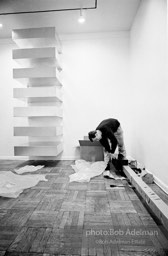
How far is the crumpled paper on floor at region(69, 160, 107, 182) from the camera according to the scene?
2.73 meters

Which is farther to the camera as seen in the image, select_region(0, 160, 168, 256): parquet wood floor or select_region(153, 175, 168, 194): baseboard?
select_region(153, 175, 168, 194): baseboard

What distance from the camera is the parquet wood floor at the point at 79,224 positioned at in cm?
Answer: 120

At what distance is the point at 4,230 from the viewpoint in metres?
1.42

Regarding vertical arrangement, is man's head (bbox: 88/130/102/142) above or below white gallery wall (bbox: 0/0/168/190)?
below

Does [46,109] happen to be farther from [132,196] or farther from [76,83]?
[132,196]

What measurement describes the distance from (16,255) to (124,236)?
794mm

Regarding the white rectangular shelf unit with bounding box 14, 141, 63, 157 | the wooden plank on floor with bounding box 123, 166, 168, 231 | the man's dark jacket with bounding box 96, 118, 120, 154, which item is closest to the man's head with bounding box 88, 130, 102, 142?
the man's dark jacket with bounding box 96, 118, 120, 154

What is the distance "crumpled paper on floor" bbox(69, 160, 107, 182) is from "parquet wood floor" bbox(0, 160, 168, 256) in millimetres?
355

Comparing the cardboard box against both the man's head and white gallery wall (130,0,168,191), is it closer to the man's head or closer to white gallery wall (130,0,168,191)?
the man's head

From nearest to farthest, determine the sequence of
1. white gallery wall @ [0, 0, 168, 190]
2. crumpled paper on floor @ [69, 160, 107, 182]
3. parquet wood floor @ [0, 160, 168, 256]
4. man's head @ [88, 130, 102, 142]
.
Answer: parquet wood floor @ [0, 160, 168, 256] < crumpled paper on floor @ [69, 160, 107, 182] < man's head @ [88, 130, 102, 142] < white gallery wall @ [0, 0, 168, 190]

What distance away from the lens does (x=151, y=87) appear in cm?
271

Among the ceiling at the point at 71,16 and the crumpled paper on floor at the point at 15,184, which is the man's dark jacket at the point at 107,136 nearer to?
the crumpled paper on floor at the point at 15,184

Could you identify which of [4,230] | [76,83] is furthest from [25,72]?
[4,230]

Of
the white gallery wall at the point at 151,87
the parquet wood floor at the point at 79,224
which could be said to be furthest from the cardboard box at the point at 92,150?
the parquet wood floor at the point at 79,224
